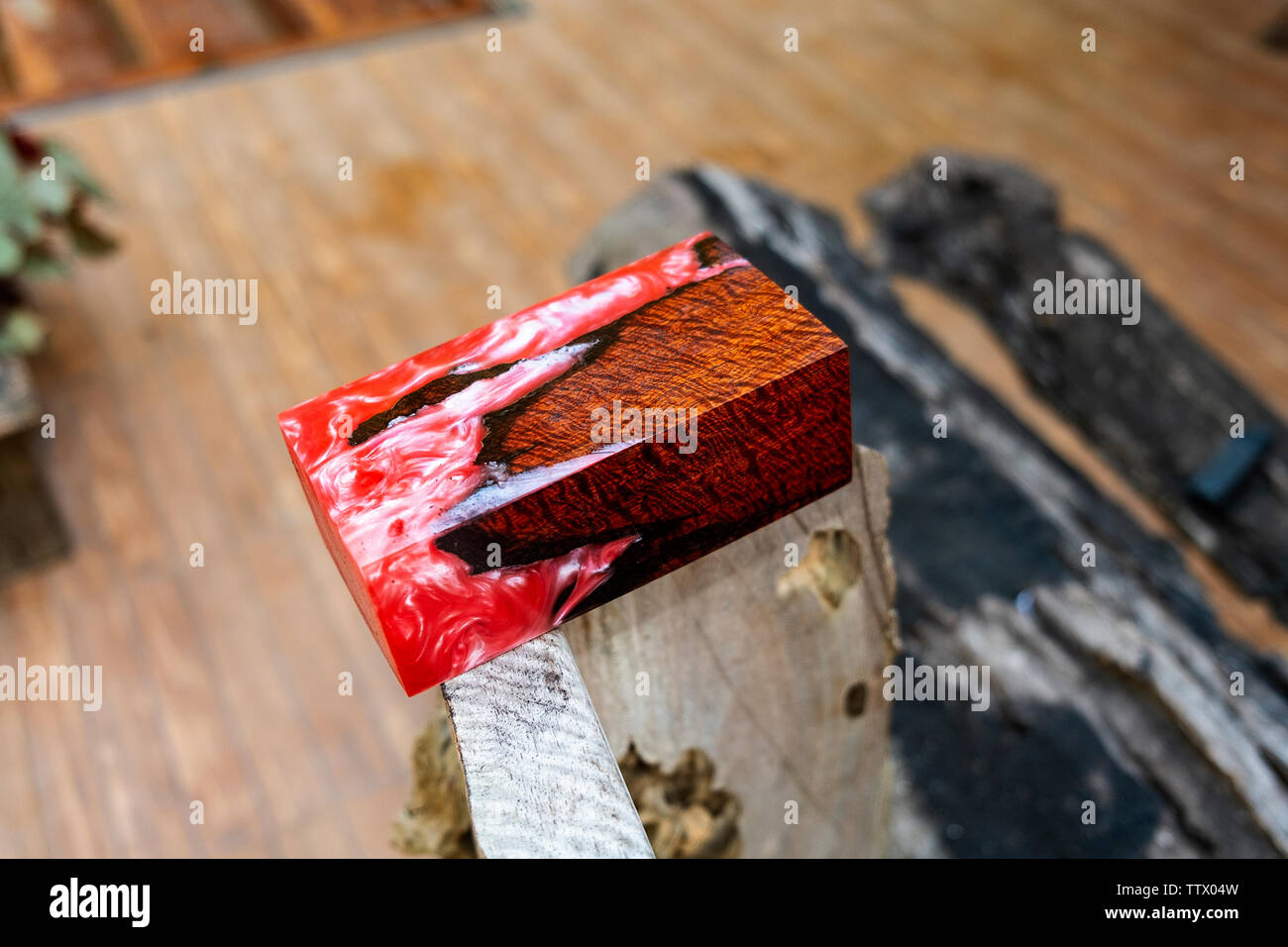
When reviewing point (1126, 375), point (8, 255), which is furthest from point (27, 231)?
point (1126, 375)

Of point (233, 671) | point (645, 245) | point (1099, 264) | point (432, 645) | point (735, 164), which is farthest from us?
point (735, 164)

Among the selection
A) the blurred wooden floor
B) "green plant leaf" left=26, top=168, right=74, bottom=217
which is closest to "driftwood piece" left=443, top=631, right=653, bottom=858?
the blurred wooden floor

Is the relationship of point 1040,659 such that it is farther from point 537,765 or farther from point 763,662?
point 537,765

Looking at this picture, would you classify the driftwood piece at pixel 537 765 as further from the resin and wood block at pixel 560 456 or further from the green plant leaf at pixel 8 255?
the green plant leaf at pixel 8 255

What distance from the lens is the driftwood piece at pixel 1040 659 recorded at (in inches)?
44.5

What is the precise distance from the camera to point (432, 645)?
25.5 inches

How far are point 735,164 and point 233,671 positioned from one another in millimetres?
2104

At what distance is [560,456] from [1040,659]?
0.83 meters

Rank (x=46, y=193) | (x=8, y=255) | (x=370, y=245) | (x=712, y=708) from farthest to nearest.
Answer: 1. (x=370, y=245)
2. (x=46, y=193)
3. (x=8, y=255)
4. (x=712, y=708)

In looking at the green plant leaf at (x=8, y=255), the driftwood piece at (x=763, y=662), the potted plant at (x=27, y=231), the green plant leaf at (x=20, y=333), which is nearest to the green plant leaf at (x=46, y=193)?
the potted plant at (x=27, y=231)

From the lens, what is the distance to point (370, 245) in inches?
121

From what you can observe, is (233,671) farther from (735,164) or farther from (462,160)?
(735,164)

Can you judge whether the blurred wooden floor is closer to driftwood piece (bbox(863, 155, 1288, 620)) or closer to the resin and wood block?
driftwood piece (bbox(863, 155, 1288, 620))
